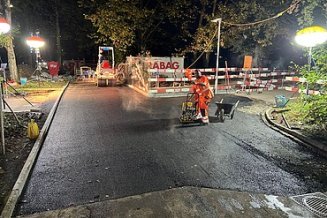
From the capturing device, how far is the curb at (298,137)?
6.51m

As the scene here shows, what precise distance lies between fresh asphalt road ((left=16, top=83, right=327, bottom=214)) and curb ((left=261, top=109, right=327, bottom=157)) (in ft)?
0.74

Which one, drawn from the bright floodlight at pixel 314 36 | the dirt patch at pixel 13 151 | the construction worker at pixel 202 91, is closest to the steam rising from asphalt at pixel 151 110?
the construction worker at pixel 202 91

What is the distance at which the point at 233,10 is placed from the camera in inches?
746

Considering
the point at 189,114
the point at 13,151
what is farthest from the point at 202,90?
the point at 13,151

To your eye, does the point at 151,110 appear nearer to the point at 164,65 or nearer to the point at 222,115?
the point at 222,115

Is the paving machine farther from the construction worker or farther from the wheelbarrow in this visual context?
the wheelbarrow

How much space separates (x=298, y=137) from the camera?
7453 mm

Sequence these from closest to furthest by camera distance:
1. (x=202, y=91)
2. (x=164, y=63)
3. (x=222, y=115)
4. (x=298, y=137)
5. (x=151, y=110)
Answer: (x=298, y=137), (x=202, y=91), (x=222, y=115), (x=151, y=110), (x=164, y=63)

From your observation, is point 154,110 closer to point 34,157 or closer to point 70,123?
point 70,123

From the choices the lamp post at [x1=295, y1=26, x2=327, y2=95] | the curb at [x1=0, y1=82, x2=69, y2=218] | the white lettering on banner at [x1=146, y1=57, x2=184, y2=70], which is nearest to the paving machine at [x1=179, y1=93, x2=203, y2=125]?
the lamp post at [x1=295, y1=26, x2=327, y2=95]

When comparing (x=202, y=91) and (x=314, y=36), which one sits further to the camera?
(x=314, y=36)

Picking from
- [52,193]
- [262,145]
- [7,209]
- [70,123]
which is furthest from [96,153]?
[262,145]

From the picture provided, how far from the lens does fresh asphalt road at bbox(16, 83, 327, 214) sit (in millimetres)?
4691

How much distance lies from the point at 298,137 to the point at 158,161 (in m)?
4.16
